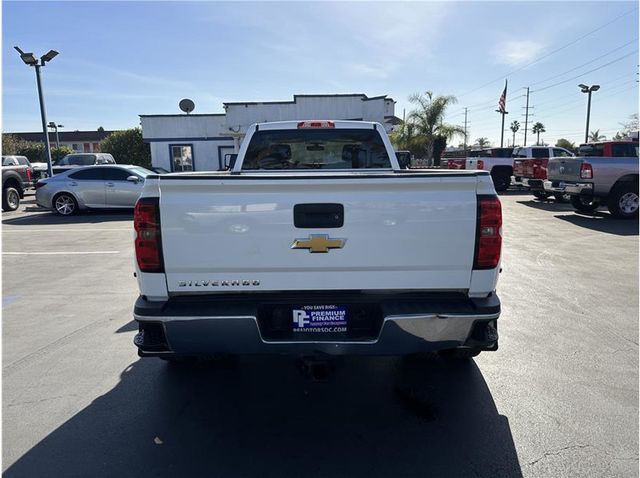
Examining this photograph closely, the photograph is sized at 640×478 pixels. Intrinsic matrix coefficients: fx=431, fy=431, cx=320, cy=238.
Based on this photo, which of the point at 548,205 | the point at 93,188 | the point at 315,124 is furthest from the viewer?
the point at 548,205

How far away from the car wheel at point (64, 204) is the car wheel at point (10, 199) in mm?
2770

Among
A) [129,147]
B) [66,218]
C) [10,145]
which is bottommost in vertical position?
[66,218]

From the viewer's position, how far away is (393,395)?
327 cm

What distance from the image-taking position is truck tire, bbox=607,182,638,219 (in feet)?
39.4

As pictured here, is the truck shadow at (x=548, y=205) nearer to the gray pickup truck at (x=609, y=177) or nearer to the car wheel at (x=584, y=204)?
the car wheel at (x=584, y=204)

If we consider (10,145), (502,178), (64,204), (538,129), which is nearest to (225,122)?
(64,204)

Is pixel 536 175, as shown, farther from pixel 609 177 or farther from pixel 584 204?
pixel 609 177

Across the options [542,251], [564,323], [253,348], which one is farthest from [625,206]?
[253,348]

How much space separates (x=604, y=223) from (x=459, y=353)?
34.4ft

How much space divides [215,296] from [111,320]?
279 centimetres

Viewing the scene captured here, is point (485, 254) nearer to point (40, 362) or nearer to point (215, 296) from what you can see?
point (215, 296)

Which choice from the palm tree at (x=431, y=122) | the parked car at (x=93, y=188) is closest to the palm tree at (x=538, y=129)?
the palm tree at (x=431, y=122)

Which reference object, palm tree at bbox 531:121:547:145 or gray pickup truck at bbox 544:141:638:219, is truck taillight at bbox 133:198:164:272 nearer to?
Result: gray pickup truck at bbox 544:141:638:219

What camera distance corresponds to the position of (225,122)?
2466 cm
